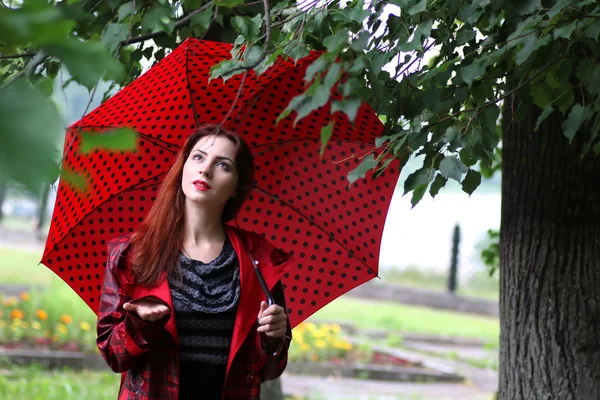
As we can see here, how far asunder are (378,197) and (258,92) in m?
0.57

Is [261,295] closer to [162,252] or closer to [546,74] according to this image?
[162,252]

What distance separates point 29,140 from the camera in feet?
2.37

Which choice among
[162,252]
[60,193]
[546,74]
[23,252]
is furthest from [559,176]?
[23,252]

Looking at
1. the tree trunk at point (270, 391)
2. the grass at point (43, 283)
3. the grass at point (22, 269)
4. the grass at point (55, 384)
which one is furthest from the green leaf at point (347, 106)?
the grass at point (22, 269)

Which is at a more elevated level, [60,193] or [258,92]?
[258,92]

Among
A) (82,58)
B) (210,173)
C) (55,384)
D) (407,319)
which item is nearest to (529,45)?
(210,173)

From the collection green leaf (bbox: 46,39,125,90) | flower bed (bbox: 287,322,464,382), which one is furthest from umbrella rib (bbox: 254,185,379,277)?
flower bed (bbox: 287,322,464,382)

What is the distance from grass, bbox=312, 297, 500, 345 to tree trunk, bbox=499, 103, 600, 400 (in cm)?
741

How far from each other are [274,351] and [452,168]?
79cm

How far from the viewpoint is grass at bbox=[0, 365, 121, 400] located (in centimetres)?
550

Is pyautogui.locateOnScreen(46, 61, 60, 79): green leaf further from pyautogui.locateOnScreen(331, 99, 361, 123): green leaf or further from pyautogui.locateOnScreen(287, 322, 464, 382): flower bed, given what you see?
pyautogui.locateOnScreen(287, 322, 464, 382): flower bed

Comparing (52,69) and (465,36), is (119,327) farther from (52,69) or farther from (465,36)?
(465,36)

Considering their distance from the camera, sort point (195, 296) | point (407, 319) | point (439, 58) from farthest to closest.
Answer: point (407, 319)
point (439, 58)
point (195, 296)

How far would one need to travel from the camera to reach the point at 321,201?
2.88 meters
